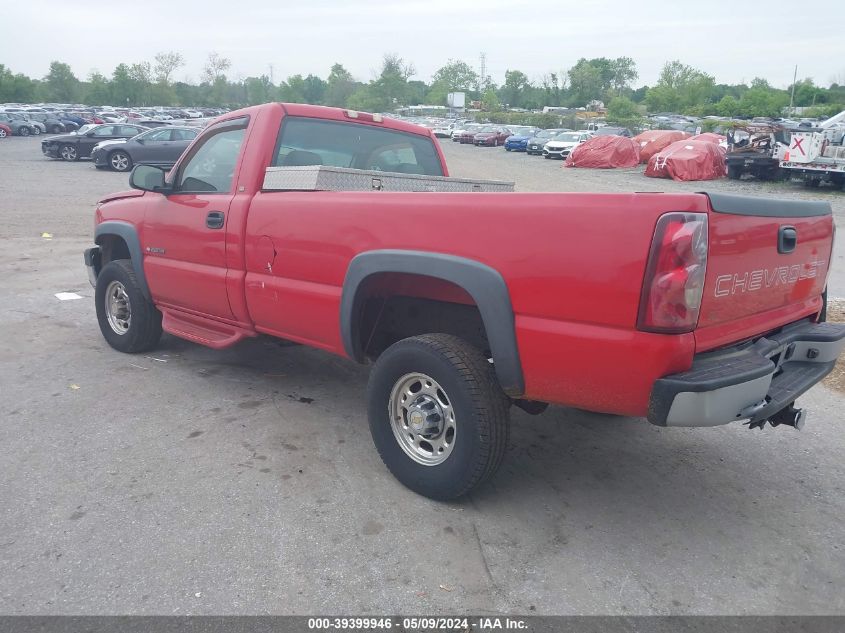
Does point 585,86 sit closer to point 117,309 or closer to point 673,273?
point 117,309

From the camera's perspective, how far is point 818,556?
123 inches

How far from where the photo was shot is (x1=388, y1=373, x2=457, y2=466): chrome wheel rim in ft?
11.3

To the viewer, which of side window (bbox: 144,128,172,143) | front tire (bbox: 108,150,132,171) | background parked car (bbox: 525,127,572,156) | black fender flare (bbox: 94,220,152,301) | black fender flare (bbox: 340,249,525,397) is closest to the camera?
black fender flare (bbox: 340,249,525,397)

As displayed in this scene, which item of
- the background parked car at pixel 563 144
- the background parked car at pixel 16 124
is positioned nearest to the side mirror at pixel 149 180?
the background parked car at pixel 563 144

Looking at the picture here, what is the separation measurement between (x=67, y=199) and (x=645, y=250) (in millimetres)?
16930

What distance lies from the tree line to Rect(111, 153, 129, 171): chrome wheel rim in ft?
231

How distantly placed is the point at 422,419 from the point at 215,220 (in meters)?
2.06

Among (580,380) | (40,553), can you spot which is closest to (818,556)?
(580,380)

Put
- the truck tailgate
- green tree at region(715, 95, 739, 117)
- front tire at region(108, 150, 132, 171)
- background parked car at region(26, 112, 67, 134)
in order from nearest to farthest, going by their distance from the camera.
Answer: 1. the truck tailgate
2. front tire at region(108, 150, 132, 171)
3. background parked car at region(26, 112, 67, 134)
4. green tree at region(715, 95, 739, 117)

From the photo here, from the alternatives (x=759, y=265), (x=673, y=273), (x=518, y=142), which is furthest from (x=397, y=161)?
(x=518, y=142)

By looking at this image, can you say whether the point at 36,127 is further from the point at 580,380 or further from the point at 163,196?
the point at 580,380

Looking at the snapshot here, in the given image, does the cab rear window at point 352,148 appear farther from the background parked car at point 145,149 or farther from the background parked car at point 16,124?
the background parked car at point 16,124

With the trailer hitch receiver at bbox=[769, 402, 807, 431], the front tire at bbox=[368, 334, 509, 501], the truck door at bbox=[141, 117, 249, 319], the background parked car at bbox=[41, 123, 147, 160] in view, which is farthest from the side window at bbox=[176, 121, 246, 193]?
the background parked car at bbox=[41, 123, 147, 160]

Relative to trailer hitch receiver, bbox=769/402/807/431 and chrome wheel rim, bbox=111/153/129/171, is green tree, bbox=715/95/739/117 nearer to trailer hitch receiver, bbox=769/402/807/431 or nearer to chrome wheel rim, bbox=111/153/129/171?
chrome wheel rim, bbox=111/153/129/171
